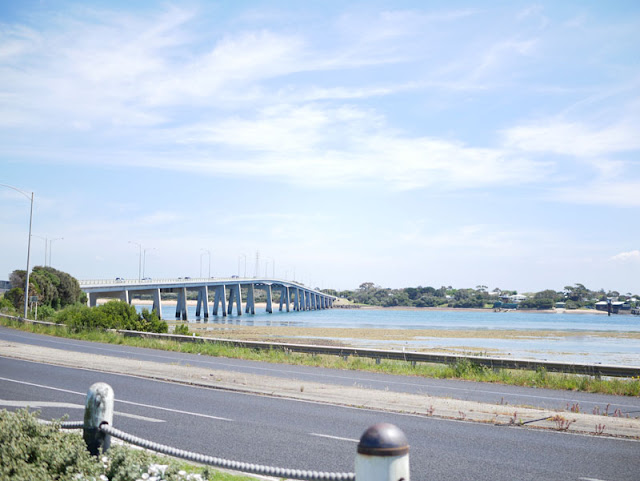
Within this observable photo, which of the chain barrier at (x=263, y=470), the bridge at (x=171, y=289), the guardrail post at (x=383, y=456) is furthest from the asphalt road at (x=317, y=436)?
the bridge at (x=171, y=289)

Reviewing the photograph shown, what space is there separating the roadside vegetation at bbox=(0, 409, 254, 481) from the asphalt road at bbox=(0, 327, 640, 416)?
10.7 m

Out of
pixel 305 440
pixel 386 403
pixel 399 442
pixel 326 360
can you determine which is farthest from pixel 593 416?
pixel 326 360

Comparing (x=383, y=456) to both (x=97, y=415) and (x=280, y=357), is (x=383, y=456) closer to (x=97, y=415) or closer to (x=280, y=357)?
(x=97, y=415)

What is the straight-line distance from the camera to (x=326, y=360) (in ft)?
80.2

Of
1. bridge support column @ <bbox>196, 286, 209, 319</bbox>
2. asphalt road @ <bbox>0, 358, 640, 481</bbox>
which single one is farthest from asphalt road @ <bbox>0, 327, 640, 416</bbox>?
bridge support column @ <bbox>196, 286, 209, 319</bbox>

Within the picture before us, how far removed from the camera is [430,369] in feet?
70.3

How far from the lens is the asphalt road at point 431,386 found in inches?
593

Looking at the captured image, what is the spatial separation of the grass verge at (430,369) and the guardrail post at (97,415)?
15822 mm

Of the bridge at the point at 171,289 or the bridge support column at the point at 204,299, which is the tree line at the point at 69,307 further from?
the bridge support column at the point at 204,299

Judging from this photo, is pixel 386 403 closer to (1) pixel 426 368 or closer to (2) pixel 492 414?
(2) pixel 492 414

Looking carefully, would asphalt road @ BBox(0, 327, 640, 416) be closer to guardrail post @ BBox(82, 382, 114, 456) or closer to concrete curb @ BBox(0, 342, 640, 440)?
concrete curb @ BBox(0, 342, 640, 440)

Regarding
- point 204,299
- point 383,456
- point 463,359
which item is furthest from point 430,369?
point 204,299

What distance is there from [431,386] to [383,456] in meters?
15.2

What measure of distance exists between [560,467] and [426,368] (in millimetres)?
13172
